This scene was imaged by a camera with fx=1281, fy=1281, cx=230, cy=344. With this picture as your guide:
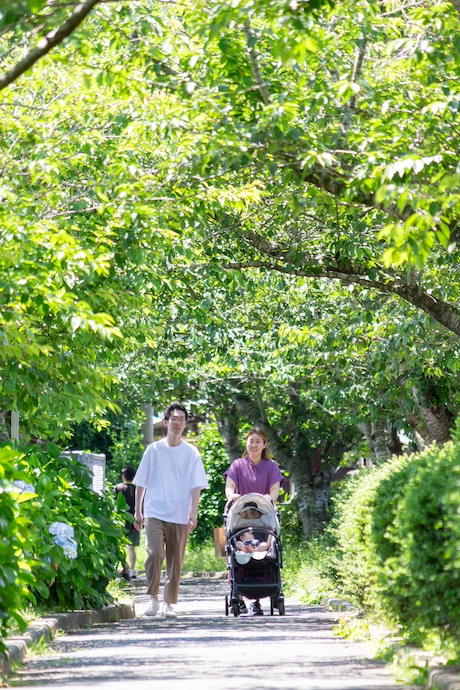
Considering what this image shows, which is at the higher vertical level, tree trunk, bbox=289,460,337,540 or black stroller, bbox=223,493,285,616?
tree trunk, bbox=289,460,337,540

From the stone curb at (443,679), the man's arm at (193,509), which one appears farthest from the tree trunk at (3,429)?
the stone curb at (443,679)

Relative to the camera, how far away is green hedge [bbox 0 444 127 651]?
11.2 metres

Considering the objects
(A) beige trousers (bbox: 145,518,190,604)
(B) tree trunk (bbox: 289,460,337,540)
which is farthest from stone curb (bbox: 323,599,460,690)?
(B) tree trunk (bbox: 289,460,337,540)

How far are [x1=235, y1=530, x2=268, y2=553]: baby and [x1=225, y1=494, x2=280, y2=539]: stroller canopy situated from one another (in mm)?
127

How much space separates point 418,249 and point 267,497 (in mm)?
5978

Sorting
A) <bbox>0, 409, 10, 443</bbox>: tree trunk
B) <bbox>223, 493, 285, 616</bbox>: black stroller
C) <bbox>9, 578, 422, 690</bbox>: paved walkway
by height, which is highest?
<bbox>0, 409, 10, 443</bbox>: tree trunk

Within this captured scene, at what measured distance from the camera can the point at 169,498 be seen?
13.6m

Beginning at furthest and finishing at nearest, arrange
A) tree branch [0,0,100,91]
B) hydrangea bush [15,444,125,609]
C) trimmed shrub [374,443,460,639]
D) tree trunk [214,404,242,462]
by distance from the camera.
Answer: tree trunk [214,404,242,462], hydrangea bush [15,444,125,609], trimmed shrub [374,443,460,639], tree branch [0,0,100,91]

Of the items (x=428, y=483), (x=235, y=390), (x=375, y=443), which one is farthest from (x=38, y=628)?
(x=235, y=390)

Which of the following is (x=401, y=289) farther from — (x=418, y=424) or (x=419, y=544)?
(x=418, y=424)

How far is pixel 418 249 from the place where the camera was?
780 centimetres

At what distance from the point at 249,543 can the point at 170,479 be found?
1.08 metres

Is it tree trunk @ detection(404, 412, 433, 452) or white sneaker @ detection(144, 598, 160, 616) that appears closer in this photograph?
white sneaker @ detection(144, 598, 160, 616)

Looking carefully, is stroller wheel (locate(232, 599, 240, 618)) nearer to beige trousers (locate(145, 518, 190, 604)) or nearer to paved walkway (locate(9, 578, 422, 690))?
paved walkway (locate(9, 578, 422, 690))
